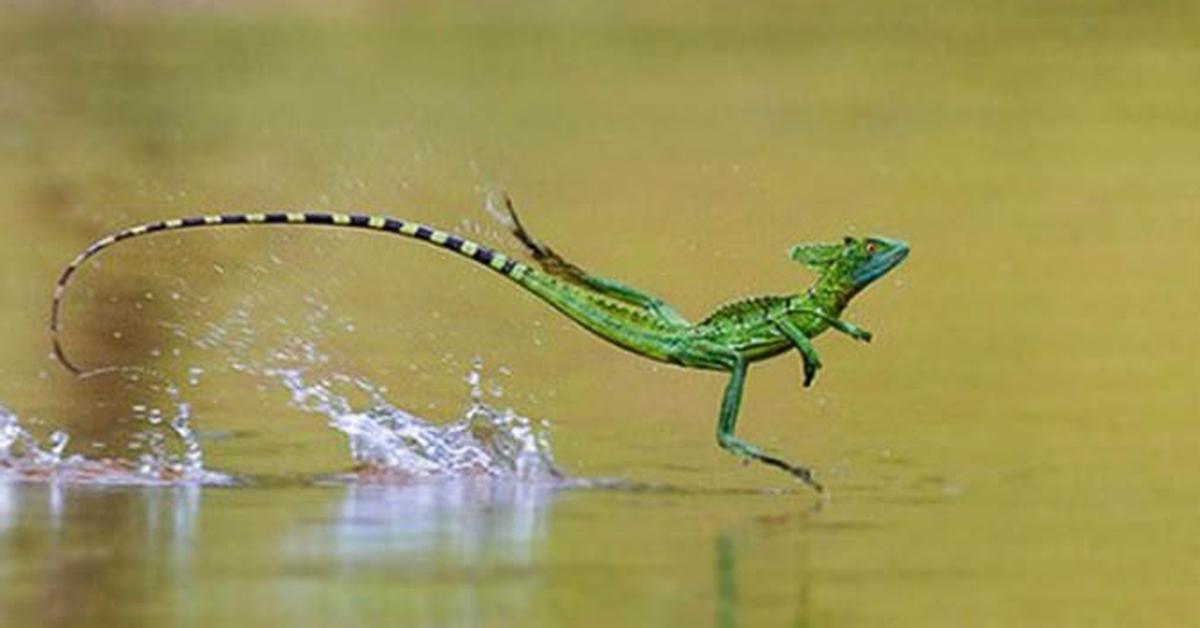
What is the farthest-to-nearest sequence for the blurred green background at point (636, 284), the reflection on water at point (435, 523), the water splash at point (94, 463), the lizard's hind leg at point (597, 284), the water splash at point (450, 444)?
the water splash at point (450, 444), the water splash at point (94, 463), the lizard's hind leg at point (597, 284), the reflection on water at point (435, 523), the blurred green background at point (636, 284)

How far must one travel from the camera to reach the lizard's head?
9.43m

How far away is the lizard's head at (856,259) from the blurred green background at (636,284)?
433 millimetres

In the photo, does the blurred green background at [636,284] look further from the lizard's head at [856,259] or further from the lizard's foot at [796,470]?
the lizard's head at [856,259]

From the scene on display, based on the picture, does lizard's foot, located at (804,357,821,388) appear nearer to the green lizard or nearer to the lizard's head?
the green lizard

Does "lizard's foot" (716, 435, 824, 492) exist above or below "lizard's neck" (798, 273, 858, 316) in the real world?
below

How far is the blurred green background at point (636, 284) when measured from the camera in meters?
8.39

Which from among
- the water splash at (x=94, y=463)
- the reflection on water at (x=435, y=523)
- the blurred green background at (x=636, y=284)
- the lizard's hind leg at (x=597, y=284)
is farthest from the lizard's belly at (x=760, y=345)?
the water splash at (x=94, y=463)

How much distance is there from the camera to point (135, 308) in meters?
12.0

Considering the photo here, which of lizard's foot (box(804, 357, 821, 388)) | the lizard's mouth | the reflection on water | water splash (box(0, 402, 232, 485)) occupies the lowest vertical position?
the reflection on water

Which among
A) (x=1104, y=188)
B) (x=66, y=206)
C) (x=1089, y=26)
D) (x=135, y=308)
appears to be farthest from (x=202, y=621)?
(x=1089, y=26)

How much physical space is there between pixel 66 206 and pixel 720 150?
2.65 meters

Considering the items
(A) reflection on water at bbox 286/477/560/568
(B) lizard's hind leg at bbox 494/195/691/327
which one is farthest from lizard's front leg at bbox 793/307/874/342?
(A) reflection on water at bbox 286/477/560/568

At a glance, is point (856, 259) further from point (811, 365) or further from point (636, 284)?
point (636, 284)

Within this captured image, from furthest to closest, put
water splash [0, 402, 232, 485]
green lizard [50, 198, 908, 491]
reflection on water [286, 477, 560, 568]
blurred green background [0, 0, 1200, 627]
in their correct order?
1. water splash [0, 402, 232, 485]
2. green lizard [50, 198, 908, 491]
3. reflection on water [286, 477, 560, 568]
4. blurred green background [0, 0, 1200, 627]
